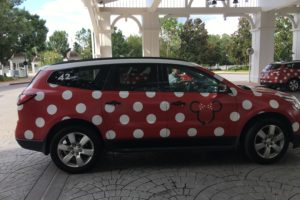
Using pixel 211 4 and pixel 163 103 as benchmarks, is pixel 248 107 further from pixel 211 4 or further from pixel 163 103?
pixel 211 4

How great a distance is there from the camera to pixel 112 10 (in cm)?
2138

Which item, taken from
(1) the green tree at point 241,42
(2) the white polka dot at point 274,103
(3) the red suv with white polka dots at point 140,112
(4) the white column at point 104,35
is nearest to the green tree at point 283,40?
(1) the green tree at point 241,42

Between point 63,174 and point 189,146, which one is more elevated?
point 189,146

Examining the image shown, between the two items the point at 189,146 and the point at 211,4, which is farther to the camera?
the point at 211,4

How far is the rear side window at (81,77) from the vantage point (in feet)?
17.3

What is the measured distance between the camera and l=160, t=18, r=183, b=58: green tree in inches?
2240

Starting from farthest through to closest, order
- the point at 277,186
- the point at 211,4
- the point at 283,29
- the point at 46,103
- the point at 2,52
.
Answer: the point at 283,29 → the point at 2,52 → the point at 211,4 → the point at 46,103 → the point at 277,186

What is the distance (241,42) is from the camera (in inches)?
2014

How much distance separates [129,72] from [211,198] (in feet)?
7.08

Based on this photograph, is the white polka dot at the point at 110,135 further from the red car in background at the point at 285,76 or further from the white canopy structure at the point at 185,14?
the white canopy structure at the point at 185,14

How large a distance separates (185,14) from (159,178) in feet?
59.9

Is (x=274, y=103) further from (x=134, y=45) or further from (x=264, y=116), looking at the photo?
(x=134, y=45)

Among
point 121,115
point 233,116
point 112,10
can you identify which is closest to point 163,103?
point 121,115

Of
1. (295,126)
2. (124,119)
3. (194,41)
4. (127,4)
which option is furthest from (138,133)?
(194,41)
